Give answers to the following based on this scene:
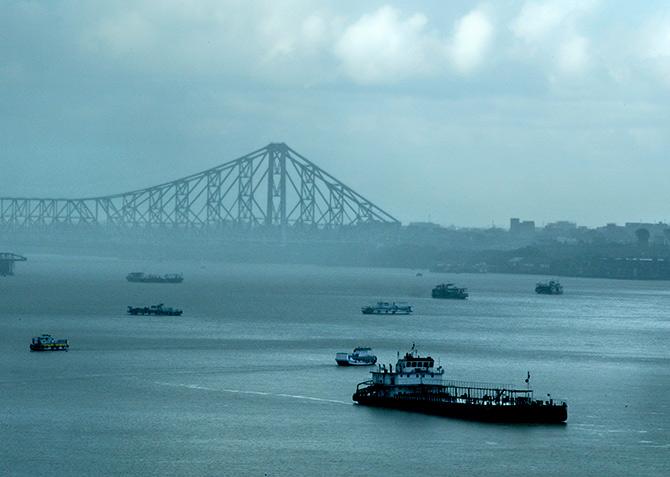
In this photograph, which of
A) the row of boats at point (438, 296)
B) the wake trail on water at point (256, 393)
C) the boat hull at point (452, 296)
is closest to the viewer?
the wake trail on water at point (256, 393)

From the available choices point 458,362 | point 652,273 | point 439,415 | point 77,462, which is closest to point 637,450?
point 439,415

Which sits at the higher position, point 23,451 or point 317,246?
point 317,246

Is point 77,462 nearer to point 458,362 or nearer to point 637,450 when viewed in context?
point 637,450

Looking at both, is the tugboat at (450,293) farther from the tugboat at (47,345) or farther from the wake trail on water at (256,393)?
the wake trail on water at (256,393)

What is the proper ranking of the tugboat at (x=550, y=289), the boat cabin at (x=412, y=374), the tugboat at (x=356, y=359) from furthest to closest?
the tugboat at (x=550, y=289) → the tugboat at (x=356, y=359) → the boat cabin at (x=412, y=374)

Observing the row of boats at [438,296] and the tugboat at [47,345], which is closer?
the tugboat at [47,345]

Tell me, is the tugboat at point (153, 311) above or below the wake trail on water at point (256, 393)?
above

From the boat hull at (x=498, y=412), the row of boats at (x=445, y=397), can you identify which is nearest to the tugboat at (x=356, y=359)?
the row of boats at (x=445, y=397)
